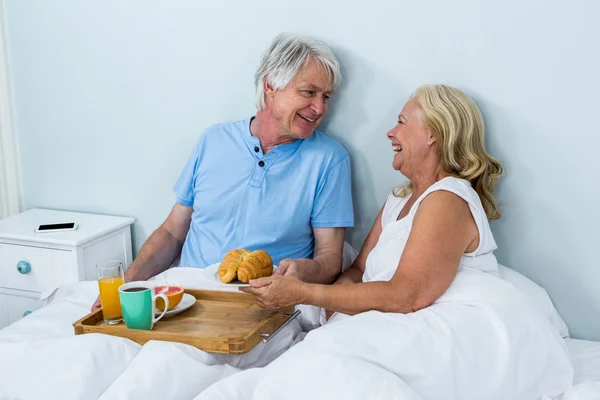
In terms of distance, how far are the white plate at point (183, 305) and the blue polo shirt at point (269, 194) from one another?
34 cm

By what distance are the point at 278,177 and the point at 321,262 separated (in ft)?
0.96

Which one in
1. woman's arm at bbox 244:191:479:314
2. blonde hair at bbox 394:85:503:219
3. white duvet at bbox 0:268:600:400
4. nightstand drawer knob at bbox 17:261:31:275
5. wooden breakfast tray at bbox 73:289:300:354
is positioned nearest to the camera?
white duvet at bbox 0:268:600:400

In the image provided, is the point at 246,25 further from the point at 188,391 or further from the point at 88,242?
the point at 188,391

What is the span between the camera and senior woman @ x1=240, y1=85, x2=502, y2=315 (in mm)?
1702

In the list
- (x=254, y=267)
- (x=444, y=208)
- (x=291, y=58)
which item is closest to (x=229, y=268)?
(x=254, y=267)

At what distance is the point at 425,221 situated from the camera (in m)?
1.72

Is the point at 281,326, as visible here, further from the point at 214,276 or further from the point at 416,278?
the point at 416,278

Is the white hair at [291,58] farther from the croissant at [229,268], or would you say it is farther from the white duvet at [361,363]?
the white duvet at [361,363]

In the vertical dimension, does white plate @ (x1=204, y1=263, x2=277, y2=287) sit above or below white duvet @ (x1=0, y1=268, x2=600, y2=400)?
above

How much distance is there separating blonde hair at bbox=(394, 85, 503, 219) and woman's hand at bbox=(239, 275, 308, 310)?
1.70ft

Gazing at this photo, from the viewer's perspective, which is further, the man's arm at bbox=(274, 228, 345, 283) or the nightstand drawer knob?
the nightstand drawer knob

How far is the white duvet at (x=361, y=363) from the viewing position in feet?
4.70

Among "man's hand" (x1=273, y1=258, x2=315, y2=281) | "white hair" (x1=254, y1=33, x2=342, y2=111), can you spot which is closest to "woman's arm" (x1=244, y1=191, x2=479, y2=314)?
"man's hand" (x1=273, y1=258, x2=315, y2=281)

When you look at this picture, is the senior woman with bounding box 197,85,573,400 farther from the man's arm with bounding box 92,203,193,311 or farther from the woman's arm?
the man's arm with bounding box 92,203,193,311
